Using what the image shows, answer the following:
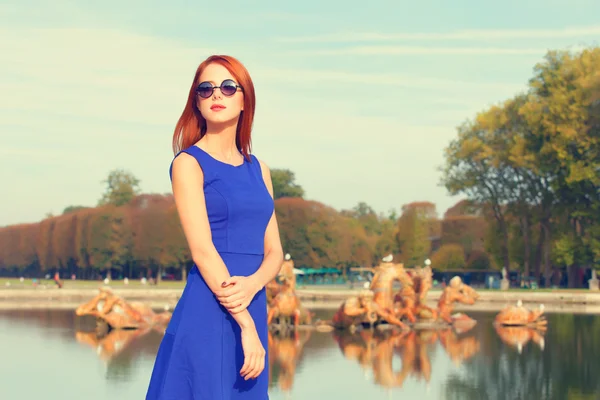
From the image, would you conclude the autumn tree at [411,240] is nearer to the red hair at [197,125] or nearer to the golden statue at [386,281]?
the golden statue at [386,281]

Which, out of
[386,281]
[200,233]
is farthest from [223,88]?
[386,281]

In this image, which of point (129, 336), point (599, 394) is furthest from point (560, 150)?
point (599, 394)

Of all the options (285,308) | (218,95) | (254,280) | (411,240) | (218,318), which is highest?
(411,240)

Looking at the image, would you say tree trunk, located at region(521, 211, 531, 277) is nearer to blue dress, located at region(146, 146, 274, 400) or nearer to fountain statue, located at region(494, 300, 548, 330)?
fountain statue, located at region(494, 300, 548, 330)

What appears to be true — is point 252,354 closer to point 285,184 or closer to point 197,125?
point 197,125

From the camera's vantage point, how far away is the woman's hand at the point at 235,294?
3.95 meters

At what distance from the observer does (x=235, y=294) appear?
3.95 metres

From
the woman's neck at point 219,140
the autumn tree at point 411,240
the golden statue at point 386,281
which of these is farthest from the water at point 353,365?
the autumn tree at point 411,240

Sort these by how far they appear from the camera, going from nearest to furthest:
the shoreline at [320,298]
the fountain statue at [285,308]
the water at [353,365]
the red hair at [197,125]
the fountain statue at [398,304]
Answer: the red hair at [197,125] < the water at [353,365] < the fountain statue at [285,308] < the fountain statue at [398,304] < the shoreline at [320,298]

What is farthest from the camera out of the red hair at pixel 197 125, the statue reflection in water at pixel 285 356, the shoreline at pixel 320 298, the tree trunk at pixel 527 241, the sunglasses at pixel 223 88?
the tree trunk at pixel 527 241

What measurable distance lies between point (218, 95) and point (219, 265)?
2.31 ft

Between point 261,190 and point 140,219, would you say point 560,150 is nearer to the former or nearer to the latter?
point 140,219

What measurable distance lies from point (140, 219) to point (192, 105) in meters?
72.2

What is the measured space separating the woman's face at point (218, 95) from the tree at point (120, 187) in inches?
3706
